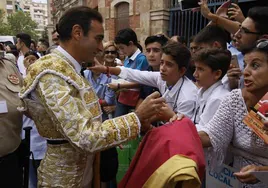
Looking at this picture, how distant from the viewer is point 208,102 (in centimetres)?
196

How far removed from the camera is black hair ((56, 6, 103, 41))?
5.20ft

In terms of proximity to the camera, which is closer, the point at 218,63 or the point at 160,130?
the point at 160,130

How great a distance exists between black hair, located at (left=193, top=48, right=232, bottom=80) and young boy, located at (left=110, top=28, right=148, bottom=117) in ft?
3.47

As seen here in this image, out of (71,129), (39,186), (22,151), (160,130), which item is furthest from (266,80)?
(22,151)

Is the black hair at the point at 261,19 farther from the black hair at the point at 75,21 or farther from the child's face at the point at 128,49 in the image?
the child's face at the point at 128,49

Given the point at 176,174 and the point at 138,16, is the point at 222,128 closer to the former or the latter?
the point at 176,174

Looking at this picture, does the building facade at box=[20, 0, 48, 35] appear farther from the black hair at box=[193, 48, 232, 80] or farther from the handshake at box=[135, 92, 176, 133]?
the handshake at box=[135, 92, 176, 133]

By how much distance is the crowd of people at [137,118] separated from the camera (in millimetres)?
1357

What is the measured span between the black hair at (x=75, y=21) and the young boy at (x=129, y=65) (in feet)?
4.83

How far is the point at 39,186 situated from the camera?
5.47 ft

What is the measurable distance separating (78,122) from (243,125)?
0.94 metres

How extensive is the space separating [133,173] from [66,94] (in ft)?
1.84

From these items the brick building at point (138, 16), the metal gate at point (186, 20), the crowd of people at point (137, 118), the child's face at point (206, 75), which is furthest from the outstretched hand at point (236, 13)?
the brick building at point (138, 16)

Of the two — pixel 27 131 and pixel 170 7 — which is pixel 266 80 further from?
pixel 170 7
